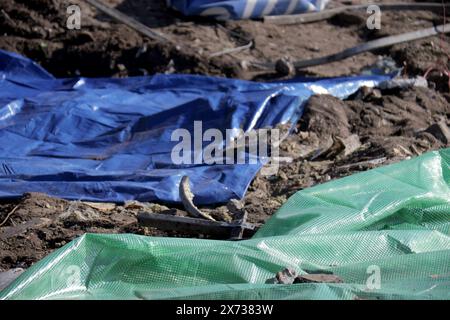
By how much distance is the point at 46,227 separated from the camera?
477 cm

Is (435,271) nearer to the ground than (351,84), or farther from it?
farther from it

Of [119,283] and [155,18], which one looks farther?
Result: [155,18]

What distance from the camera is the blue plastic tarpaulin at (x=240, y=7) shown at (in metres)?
9.09

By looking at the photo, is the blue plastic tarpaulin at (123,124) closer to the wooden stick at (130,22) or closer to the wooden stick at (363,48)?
the wooden stick at (363,48)

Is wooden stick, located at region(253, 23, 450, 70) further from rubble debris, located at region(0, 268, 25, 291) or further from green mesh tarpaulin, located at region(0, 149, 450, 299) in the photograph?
rubble debris, located at region(0, 268, 25, 291)

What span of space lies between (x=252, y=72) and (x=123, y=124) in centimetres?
173

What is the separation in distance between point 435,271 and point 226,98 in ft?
11.9

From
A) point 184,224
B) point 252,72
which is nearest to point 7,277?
point 184,224

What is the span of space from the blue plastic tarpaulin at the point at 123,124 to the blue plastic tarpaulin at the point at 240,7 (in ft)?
5.96

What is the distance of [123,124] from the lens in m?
6.78
